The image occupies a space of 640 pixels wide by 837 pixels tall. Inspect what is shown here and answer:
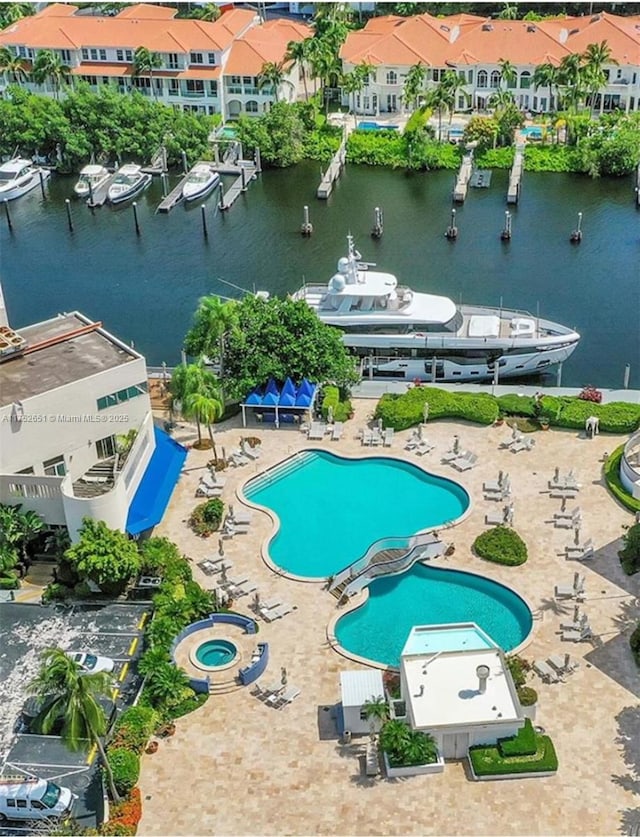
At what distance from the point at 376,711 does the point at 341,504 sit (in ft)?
51.6

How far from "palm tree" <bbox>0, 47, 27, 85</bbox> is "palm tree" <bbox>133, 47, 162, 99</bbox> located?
1274 centimetres

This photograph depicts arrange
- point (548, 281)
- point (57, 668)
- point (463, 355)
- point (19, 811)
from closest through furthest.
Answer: point (57, 668) → point (19, 811) → point (463, 355) → point (548, 281)

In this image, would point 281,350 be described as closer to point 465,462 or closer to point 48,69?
point 465,462

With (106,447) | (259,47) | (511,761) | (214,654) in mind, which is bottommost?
(511,761)

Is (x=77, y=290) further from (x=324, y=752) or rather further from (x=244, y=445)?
(x=324, y=752)

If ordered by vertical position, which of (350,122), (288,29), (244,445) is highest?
(288,29)

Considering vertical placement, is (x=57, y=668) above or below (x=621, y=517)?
above

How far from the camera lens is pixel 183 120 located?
335 feet

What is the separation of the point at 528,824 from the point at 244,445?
26855 millimetres

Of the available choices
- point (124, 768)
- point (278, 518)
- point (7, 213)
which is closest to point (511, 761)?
point (124, 768)

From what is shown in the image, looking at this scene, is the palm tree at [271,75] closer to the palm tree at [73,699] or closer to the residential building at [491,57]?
the residential building at [491,57]

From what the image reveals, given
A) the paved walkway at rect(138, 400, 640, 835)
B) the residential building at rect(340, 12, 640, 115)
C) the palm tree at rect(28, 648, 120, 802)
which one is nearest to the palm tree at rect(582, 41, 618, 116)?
the residential building at rect(340, 12, 640, 115)

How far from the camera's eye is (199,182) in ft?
319

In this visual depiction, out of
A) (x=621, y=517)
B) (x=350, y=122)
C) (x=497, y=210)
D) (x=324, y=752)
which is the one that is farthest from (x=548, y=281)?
(x=324, y=752)
